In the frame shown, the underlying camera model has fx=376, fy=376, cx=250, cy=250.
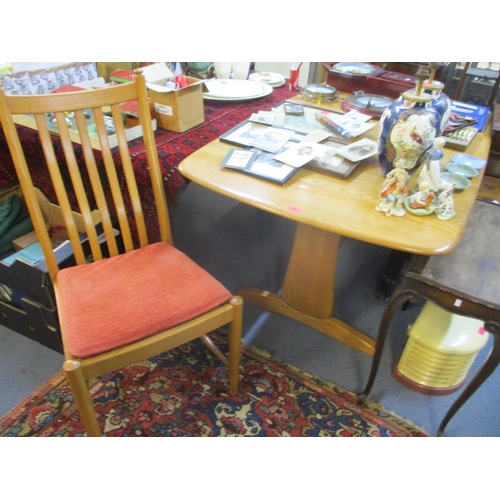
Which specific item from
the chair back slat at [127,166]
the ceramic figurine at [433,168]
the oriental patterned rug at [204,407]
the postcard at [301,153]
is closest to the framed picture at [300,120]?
the postcard at [301,153]

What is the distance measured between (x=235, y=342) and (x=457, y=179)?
0.84 metres

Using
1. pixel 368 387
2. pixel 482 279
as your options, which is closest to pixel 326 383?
pixel 368 387

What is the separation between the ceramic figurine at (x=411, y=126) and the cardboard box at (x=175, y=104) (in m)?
0.71

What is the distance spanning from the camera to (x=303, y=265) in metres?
1.48

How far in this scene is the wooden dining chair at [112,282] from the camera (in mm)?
967

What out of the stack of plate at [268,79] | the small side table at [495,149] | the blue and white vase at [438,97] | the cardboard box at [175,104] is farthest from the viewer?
the stack of plate at [268,79]

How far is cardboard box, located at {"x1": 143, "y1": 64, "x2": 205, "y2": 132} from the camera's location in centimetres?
136

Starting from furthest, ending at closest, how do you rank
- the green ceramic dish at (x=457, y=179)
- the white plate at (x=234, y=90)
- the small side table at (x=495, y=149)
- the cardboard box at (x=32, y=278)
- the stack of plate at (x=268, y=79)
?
the stack of plate at (x=268, y=79) → the white plate at (x=234, y=90) → the small side table at (x=495, y=149) → the cardboard box at (x=32, y=278) → the green ceramic dish at (x=457, y=179)

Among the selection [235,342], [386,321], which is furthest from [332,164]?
[235,342]

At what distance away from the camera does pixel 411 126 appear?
3.24 feet

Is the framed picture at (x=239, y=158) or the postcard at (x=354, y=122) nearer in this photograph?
the framed picture at (x=239, y=158)

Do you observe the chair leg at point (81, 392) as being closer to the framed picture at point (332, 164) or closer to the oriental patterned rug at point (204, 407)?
the oriental patterned rug at point (204, 407)

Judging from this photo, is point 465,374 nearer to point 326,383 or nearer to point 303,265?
point 326,383

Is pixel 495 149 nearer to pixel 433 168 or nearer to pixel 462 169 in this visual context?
pixel 462 169
